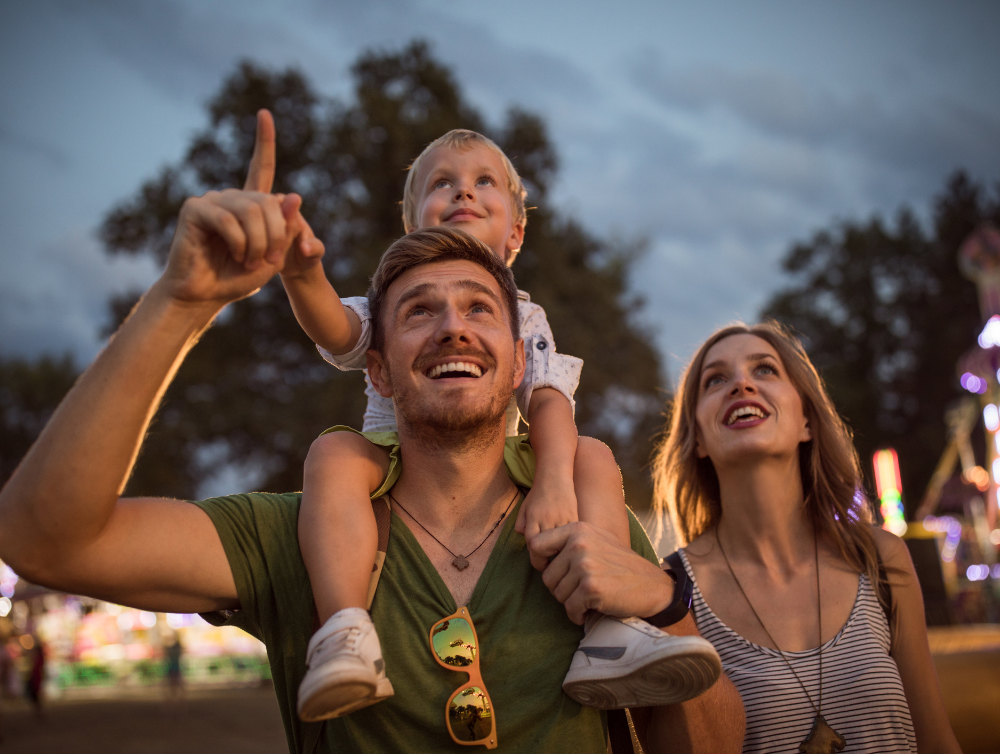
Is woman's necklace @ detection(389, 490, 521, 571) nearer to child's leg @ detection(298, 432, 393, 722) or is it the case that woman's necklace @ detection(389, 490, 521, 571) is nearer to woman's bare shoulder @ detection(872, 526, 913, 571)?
child's leg @ detection(298, 432, 393, 722)

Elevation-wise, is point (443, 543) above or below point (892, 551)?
above

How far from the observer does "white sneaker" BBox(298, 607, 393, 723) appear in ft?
5.73

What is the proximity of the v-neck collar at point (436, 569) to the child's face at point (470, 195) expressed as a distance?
138cm

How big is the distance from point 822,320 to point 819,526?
40.8 meters

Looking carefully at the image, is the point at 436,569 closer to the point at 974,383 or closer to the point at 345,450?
the point at 345,450

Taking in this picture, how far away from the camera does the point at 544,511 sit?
2262mm

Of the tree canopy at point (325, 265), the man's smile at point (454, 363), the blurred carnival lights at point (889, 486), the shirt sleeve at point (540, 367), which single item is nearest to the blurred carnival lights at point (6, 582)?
the tree canopy at point (325, 265)

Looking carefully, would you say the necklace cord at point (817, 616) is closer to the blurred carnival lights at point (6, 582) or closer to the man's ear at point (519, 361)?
the man's ear at point (519, 361)

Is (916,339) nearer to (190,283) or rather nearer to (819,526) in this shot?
(819,526)

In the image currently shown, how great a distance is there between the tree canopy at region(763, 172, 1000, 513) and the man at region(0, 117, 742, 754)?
1465 inches

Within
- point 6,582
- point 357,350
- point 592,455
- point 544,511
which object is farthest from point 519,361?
point 6,582

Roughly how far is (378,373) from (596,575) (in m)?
1.07

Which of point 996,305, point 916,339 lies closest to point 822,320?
point 916,339

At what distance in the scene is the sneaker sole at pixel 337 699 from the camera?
175 centimetres
